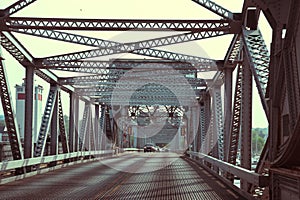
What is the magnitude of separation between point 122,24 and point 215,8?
2881 millimetres

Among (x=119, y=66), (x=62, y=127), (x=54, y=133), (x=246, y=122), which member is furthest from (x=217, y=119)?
(x=246, y=122)

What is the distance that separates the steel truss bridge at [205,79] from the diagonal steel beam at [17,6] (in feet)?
0.10

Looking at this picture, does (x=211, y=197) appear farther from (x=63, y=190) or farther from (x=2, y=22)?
(x=2, y=22)

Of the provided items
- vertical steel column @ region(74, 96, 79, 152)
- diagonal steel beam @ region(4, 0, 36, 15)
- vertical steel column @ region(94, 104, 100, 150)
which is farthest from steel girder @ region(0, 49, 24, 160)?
vertical steel column @ region(94, 104, 100, 150)

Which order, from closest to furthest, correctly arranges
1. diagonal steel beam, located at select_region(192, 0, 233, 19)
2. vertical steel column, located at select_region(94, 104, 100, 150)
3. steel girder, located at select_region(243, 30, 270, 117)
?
steel girder, located at select_region(243, 30, 270, 117) < diagonal steel beam, located at select_region(192, 0, 233, 19) < vertical steel column, located at select_region(94, 104, 100, 150)

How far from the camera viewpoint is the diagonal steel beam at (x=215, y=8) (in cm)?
1561

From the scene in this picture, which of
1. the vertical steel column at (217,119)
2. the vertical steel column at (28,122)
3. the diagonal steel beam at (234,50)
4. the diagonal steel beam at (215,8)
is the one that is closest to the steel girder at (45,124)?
the vertical steel column at (28,122)

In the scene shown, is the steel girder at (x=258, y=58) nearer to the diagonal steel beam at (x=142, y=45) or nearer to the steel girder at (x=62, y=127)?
the diagonal steel beam at (x=142, y=45)

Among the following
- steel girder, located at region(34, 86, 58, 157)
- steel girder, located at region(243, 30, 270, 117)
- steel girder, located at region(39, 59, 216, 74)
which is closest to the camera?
steel girder, located at region(243, 30, 270, 117)

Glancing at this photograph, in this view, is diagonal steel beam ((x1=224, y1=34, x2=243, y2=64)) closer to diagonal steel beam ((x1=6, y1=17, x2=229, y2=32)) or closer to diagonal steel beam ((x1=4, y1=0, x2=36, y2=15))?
diagonal steel beam ((x1=6, y1=17, x2=229, y2=32))

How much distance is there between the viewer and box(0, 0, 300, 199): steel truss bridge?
923 centimetres

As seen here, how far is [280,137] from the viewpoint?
32.4 ft

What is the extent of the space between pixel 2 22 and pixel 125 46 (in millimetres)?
5293

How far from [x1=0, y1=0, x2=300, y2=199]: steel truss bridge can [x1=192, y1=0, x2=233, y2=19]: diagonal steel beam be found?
0.03 m
